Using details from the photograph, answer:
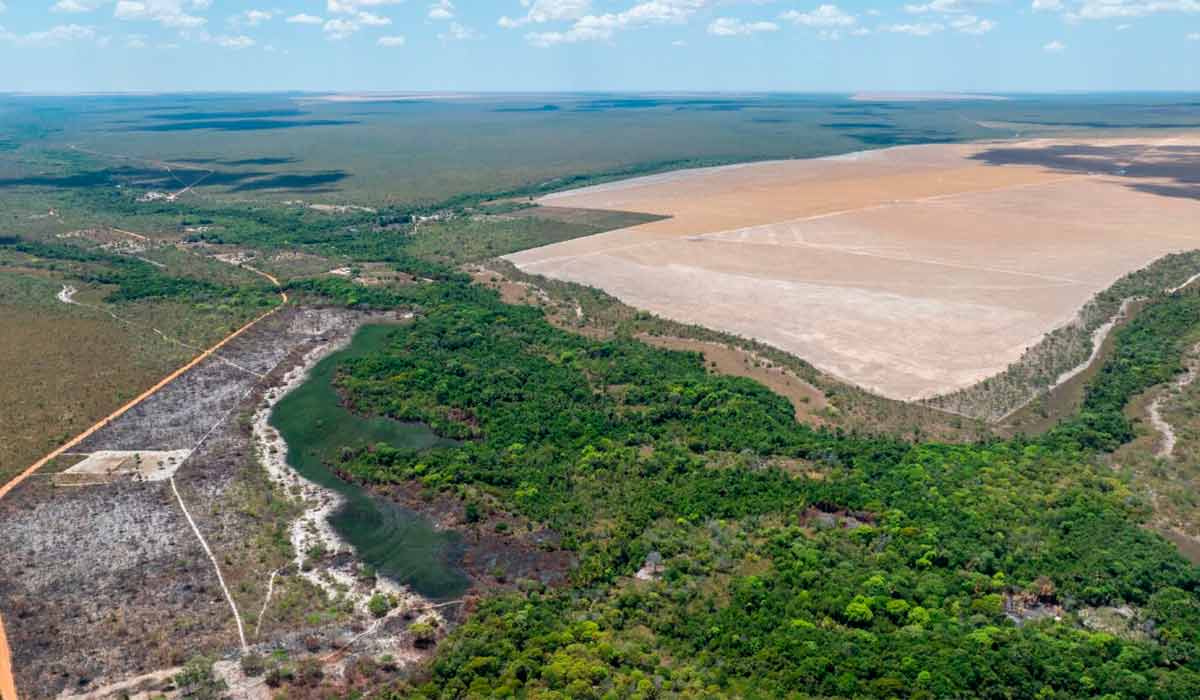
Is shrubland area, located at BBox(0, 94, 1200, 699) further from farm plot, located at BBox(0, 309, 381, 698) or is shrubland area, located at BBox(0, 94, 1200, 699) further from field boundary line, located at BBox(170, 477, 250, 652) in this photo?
farm plot, located at BBox(0, 309, 381, 698)

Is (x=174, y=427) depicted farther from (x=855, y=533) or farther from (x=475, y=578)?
(x=855, y=533)

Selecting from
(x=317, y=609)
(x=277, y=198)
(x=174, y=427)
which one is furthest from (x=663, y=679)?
(x=277, y=198)

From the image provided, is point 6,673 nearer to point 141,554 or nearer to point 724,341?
point 141,554

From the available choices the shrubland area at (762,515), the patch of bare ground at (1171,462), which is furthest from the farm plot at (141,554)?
the patch of bare ground at (1171,462)

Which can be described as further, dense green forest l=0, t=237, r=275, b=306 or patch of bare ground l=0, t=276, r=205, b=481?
dense green forest l=0, t=237, r=275, b=306

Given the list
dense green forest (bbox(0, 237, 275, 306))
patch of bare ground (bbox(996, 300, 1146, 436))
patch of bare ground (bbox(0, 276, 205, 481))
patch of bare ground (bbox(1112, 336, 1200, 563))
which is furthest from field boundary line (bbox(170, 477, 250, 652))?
patch of bare ground (bbox(996, 300, 1146, 436))

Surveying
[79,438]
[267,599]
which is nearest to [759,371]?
[267,599]
